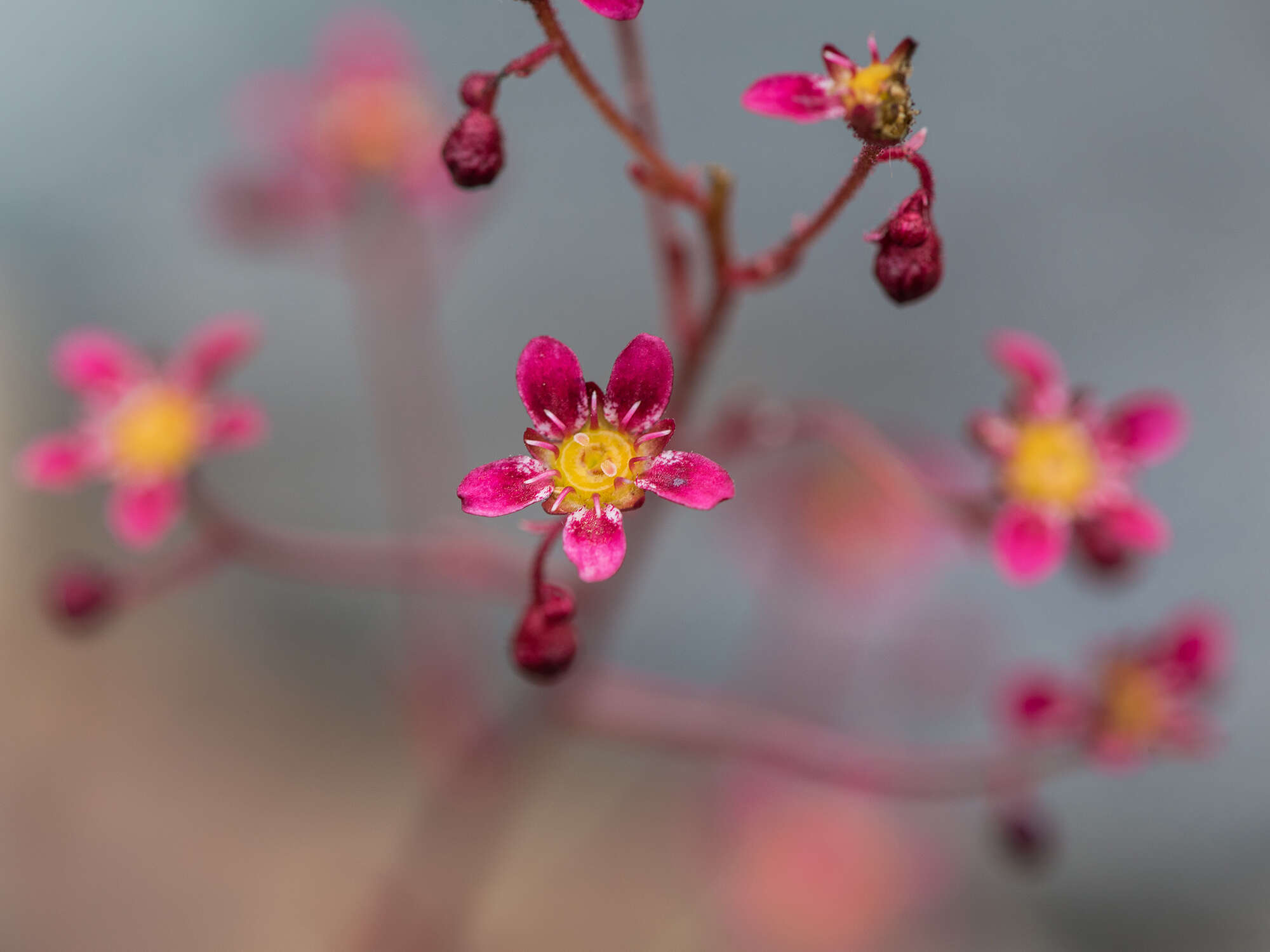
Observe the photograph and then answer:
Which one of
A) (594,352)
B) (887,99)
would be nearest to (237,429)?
(887,99)

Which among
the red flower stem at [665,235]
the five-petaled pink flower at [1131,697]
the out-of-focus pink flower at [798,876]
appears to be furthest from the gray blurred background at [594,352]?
the red flower stem at [665,235]

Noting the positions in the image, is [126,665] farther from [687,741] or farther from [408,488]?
[687,741]

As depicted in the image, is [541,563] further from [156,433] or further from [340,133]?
[340,133]

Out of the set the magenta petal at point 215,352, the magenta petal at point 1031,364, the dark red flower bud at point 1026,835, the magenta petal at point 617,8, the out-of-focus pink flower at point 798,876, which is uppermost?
the magenta petal at point 617,8

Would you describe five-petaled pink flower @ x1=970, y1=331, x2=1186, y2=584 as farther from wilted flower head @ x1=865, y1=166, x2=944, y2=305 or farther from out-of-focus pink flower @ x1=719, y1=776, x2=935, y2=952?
out-of-focus pink flower @ x1=719, y1=776, x2=935, y2=952

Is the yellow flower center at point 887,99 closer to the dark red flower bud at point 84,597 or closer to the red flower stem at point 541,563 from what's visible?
the red flower stem at point 541,563

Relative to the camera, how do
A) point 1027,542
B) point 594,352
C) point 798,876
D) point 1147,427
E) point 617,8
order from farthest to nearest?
point 594,352
point 798,876
point 1147,427
point 1027,542
point 617,8
